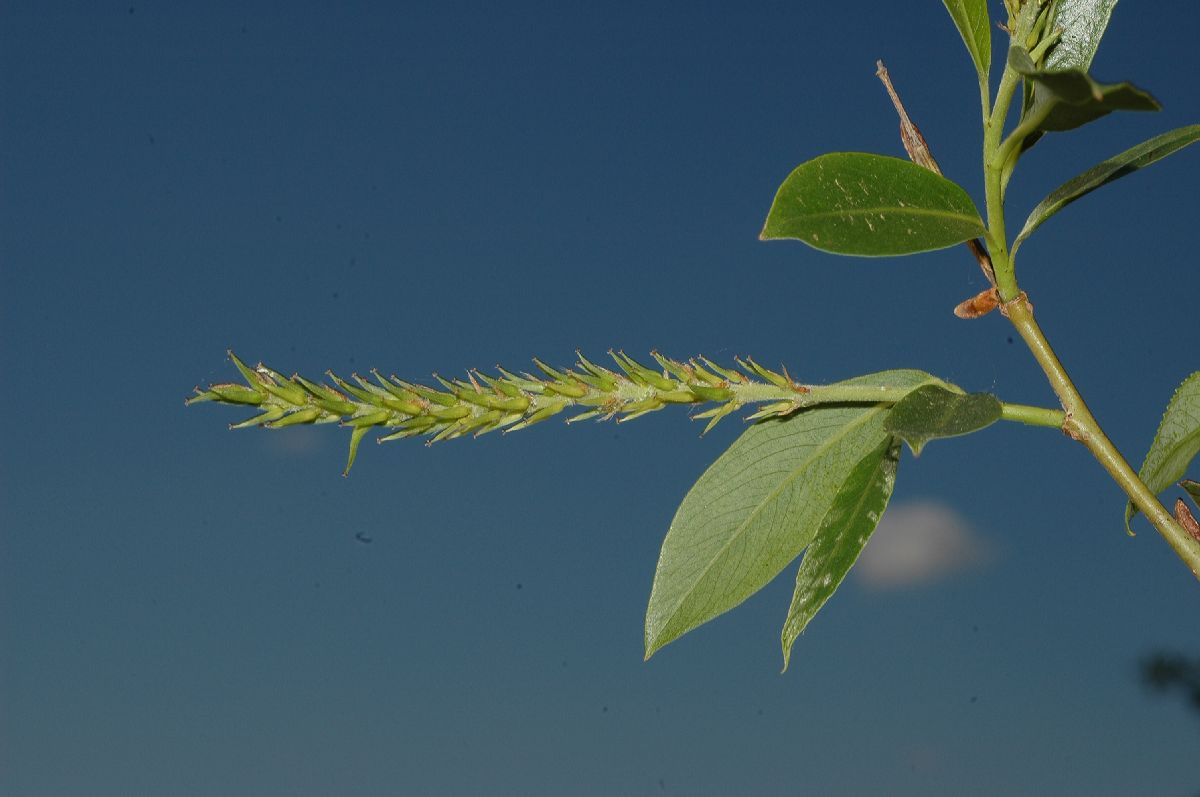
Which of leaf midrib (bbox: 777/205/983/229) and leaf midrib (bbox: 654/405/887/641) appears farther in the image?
leaf midrib (bbox: 654/405/887/641)

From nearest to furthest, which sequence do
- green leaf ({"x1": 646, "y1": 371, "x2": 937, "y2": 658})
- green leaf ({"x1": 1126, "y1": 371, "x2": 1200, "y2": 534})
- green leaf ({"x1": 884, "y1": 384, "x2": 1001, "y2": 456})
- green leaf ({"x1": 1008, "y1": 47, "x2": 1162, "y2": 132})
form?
green leaf ({"x1": 1008, "y1": 47, "x2": 1162, "y2": 132}) → green leaf ({"x1": 884, "y1": 384, "x2": 1001, "y2": 456}) → green leaf ({"x1": 1126, "y1": 371, "x2": 1200, "y2": 534}) → green leaf ({"x1": 646, "y1": 371, "x2": 937, "y2": 658})

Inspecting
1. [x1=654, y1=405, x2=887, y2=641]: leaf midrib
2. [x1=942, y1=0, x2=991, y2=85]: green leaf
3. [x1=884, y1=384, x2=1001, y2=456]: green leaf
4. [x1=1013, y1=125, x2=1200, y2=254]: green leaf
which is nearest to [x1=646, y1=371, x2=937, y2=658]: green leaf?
[x1=654, y1=405, x2=887, y2=641]: leaf midrib

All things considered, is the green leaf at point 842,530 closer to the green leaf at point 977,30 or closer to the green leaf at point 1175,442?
the green leaf at point 1175,442

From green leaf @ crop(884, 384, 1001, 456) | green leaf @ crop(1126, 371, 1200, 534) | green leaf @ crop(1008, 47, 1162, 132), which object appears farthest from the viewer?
green leaf @ crop(1126, 371, 1200, 534)

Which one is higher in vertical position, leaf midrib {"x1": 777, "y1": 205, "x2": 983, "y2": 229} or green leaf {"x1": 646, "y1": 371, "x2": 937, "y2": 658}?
leaf midrib {"x1": 777, "y1": 205, "x2": 983, "y2": 229}

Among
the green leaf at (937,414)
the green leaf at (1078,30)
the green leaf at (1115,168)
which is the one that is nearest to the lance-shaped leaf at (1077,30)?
the green leaf at (1078,30)

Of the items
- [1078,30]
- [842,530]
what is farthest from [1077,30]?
[842,530]

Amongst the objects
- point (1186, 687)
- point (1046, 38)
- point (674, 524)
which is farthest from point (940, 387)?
point (1186, 687)

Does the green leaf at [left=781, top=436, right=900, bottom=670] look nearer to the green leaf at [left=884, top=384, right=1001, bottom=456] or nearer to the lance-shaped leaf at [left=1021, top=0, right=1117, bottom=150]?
the green leaf at [left=884, top=384, right=1001, bottom=456]
